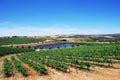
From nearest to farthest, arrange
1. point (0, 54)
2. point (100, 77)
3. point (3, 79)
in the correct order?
1. point (100, 77)
2. point (3, 79)
3. point (0, 54)

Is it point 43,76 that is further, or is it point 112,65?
point 112,65

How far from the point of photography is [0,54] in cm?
6031

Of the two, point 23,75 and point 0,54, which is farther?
point 0,54

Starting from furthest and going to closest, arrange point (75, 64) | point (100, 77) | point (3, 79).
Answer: point (75, 64) < point (3, 79) < point (100, 77)

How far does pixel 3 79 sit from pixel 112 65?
17.3 m

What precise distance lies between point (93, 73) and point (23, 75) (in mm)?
9785

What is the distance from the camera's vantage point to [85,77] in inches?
851

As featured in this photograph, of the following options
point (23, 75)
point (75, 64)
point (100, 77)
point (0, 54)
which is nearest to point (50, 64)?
point (75, 64)

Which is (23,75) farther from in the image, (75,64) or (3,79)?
(75,64)

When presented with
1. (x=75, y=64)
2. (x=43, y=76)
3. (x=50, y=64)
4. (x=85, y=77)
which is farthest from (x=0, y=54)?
(x=85, y=77)

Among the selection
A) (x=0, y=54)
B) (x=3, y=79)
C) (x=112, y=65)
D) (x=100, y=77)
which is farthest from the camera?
(x=0, y=54)

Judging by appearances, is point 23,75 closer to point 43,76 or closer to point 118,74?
point 43,76

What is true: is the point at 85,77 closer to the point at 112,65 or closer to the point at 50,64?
the point at 112,65

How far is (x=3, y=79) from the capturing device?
74.4 feet
